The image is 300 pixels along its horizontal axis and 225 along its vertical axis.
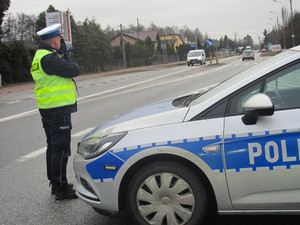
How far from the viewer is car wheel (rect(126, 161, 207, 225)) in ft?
8.80

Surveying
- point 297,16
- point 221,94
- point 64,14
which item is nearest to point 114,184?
point 221,94

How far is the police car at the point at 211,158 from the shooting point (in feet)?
8.32

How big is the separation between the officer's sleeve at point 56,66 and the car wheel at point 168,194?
5.06ft

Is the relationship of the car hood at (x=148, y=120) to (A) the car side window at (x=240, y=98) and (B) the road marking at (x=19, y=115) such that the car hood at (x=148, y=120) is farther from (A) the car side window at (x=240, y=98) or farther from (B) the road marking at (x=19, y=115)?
(B) the road marking at (x=19, y=115)

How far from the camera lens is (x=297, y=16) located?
68500 millimetres

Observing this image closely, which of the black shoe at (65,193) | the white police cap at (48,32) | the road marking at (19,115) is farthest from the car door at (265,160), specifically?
the road marking at (19,115)

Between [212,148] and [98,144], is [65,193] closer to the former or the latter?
[98,144]

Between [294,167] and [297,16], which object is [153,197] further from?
[297,16]

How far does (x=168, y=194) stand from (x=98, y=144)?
76cm

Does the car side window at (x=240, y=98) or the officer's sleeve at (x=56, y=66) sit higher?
the officer's sleeve at (x=56, y=66)

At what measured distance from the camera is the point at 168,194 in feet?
8.91

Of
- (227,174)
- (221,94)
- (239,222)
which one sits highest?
(221,94)

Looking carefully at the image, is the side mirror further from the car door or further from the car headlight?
the car headlight

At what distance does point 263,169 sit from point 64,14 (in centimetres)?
1699
